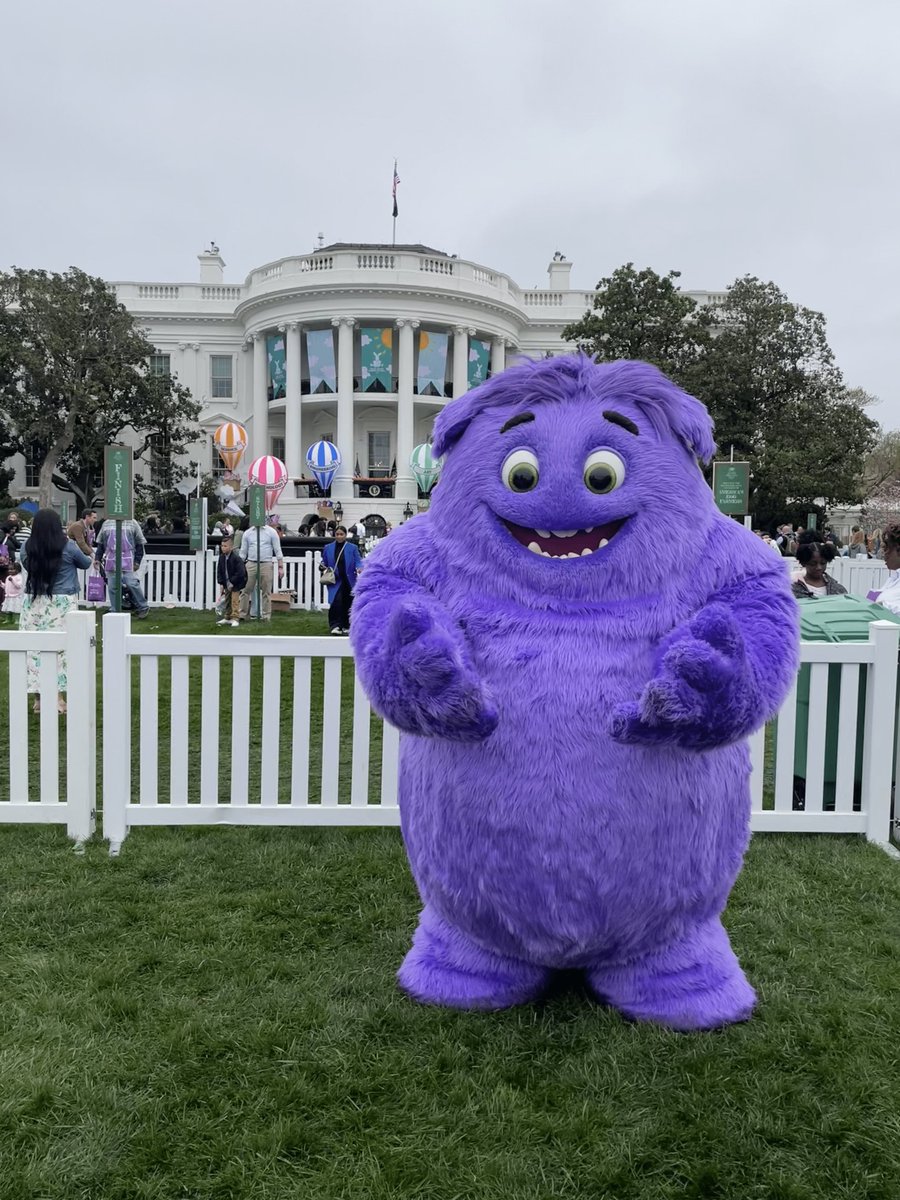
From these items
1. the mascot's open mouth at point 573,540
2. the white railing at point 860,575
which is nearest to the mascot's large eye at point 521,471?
the mascot's open mouth at point 573,540

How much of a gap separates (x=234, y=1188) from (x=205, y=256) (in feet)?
168

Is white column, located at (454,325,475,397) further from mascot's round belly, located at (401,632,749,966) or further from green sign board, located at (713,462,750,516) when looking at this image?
mascot's round belly, located at (401,632,749,966)

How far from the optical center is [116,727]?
4.10 meters

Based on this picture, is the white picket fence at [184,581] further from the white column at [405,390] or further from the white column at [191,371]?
the white column at [191,371]

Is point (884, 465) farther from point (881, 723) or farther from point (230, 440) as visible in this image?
point (881, 723)

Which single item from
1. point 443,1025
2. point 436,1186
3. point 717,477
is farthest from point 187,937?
point 717,477

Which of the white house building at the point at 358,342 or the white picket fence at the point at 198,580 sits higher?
the white house building at the point at 358,342

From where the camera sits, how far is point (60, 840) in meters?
4.28

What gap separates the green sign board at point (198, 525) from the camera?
14883 millimetres

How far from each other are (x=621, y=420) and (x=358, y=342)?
40.7 metres

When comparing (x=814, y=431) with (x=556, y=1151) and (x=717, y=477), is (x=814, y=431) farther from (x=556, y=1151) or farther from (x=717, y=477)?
(x=556, y=1151)

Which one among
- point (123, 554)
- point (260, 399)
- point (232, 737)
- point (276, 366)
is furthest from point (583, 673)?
point (260, 399)

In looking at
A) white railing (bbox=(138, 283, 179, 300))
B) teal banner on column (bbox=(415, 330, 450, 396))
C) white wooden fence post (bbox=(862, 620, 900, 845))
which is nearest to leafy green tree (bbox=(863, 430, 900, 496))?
teal banner on column (bbox=(415, 330, 450, 396))

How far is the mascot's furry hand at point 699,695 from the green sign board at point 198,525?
13.4 m
